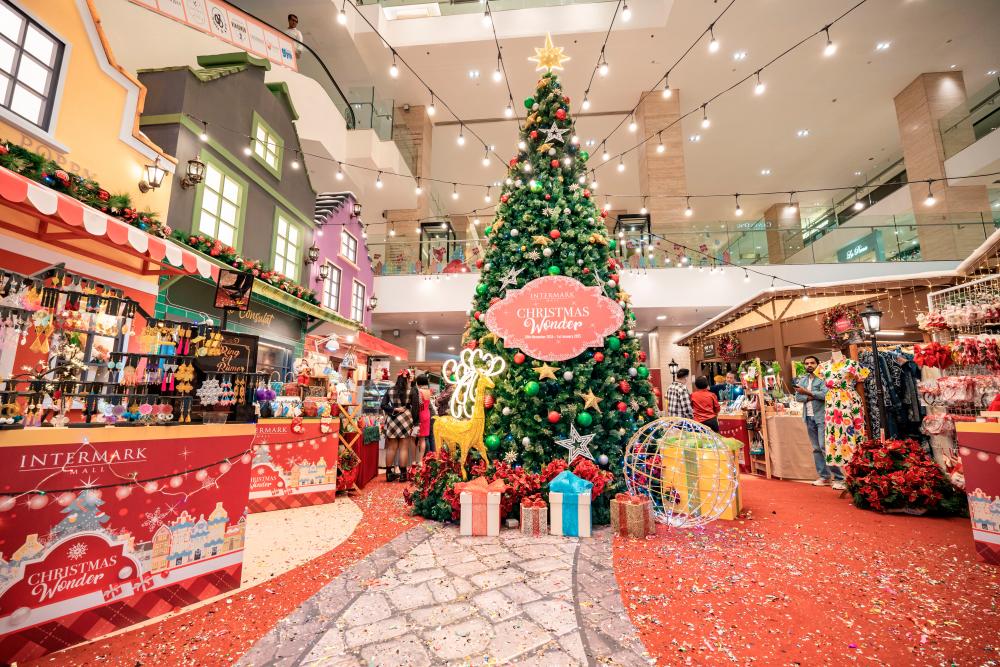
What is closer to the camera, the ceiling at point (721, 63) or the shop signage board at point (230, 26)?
the shop signage board at point (230, 26)

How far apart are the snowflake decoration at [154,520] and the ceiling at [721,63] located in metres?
13.5

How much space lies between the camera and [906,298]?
21.0 ft

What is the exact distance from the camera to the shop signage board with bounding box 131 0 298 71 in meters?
4.02

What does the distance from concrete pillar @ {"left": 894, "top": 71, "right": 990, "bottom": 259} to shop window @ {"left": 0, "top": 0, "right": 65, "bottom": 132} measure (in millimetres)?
16506

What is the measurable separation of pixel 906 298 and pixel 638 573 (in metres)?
6.96

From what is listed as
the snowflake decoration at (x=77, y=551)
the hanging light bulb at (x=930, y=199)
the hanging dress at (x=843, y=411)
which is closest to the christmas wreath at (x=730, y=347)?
the hanging dress at (x=843, y=411)

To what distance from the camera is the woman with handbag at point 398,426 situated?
5723 millimetres

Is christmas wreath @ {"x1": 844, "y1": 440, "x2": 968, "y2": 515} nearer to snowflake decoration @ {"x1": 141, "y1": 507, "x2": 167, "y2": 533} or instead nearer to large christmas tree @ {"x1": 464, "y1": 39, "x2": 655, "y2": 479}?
large christmas tree @ {"x1": 464, "y1": 39, "x2": 655, "y2": 479}

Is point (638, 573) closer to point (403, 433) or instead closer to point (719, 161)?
point (403, 433)

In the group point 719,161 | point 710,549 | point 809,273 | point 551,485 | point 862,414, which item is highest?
point 719,161

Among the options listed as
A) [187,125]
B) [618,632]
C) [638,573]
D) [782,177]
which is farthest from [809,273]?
[187,125]

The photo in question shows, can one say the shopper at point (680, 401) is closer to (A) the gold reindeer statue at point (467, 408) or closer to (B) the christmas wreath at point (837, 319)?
(A) the gold reindeer statue at point (467, 408)

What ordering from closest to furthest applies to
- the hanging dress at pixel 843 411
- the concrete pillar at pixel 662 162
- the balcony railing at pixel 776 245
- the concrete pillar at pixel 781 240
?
1. the hanging dress at pixel 843 411
2. the balcony railing at pixel 776 245
3. the concrete pillar at pixel 781 240
4. the concrete pillar at pixel 662 162

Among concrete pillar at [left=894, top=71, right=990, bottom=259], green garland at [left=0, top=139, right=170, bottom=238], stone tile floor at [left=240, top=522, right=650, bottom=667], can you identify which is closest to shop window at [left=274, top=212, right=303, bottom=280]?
green garland at [left=0, top=139, right=170, bottom=238]
